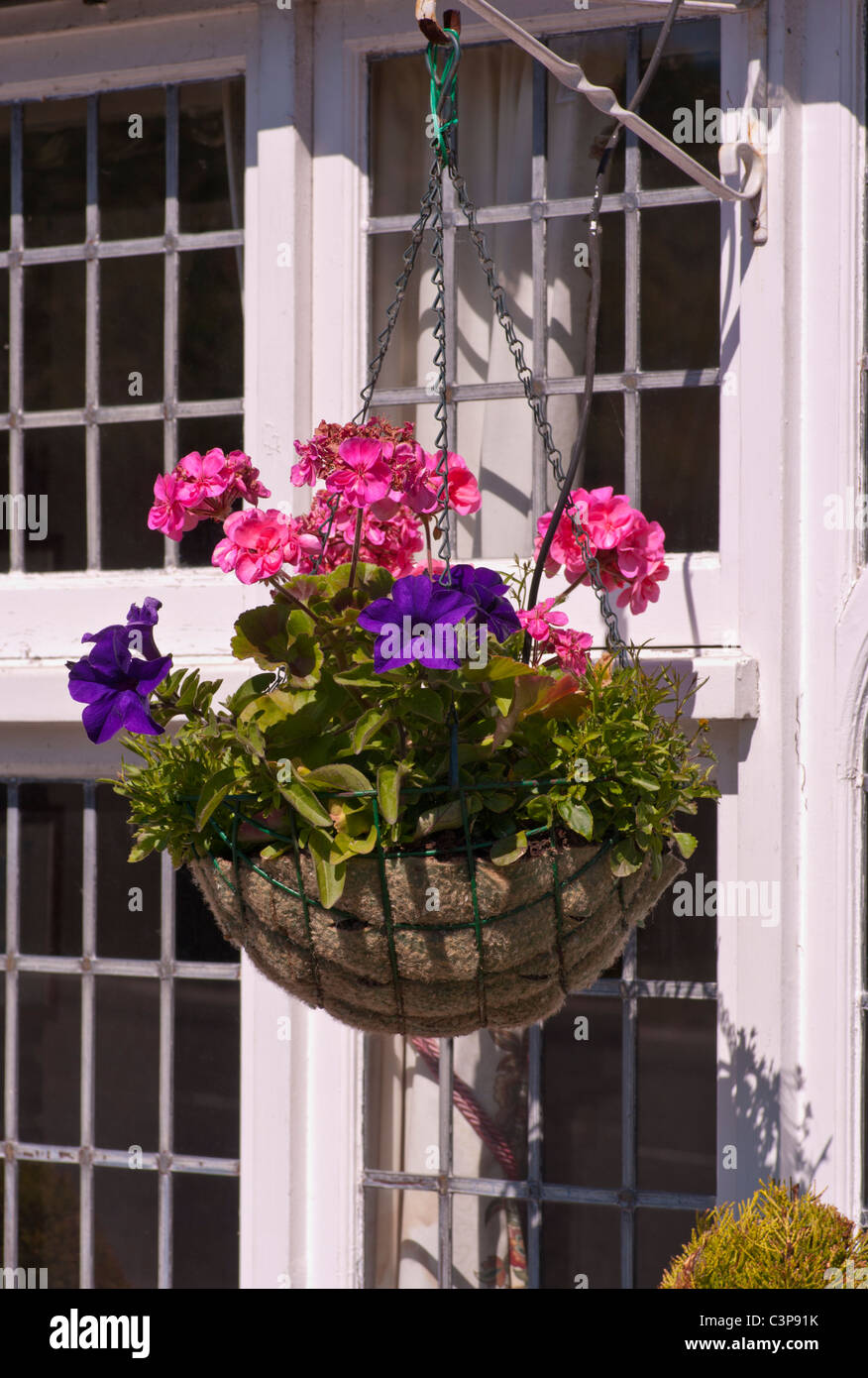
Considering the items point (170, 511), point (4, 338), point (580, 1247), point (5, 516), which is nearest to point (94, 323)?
point (4, 338)

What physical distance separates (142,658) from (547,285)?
1384mm

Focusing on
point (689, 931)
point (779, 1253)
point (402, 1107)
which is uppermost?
point (689, 931)

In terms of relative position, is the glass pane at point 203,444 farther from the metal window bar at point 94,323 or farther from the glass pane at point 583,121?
the glass pane at point 583,121

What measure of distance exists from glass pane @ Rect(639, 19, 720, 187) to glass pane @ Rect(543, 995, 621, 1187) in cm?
170

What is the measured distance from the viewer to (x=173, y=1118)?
280 centimetres

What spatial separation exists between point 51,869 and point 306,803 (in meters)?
1.59

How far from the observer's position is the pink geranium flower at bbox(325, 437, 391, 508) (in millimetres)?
1682

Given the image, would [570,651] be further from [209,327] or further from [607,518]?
[209,327]

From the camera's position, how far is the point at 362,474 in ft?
5.55

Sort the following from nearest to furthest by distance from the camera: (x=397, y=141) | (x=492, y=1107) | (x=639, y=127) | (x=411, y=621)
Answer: (x=411, y=621)
(x=639, y=127)
(x=492, y=1107)
(x=397, y=141)

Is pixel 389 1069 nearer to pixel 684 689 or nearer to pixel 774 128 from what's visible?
pixel 684 689

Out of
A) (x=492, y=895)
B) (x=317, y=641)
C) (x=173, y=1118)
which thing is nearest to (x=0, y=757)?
(x=173, y=1118)

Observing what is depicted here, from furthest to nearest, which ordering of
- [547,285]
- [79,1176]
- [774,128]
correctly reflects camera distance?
[79,1176] → [547,285] → [774,128]
